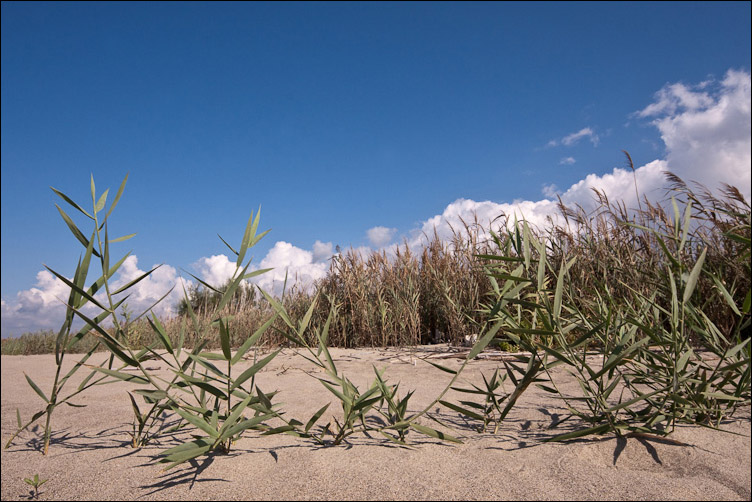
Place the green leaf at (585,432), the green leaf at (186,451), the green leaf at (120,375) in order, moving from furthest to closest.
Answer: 1. the green leaf at (585,432)
2. the green leaf at (120,375)
3. the green leaf at (186,451)

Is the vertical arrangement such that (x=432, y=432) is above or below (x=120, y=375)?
below

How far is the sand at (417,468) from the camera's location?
1142 mm

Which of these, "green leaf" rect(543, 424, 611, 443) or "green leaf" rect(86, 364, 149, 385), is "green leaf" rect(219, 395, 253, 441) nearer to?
"green leaf" rect(86, 364, 149, 385)

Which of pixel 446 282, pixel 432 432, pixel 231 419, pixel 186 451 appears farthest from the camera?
pixel 446 282

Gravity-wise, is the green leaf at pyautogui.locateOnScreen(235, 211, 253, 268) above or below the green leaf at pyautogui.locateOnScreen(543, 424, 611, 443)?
above

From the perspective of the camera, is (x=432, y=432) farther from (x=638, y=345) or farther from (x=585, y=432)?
(x=638, y=345)

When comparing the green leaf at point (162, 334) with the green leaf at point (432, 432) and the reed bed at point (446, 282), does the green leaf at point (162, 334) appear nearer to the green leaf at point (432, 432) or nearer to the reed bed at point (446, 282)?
the green leaf at point (432, 432)

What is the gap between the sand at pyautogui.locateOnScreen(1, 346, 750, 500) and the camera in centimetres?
114

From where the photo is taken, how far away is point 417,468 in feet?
4.17

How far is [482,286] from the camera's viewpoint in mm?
5594

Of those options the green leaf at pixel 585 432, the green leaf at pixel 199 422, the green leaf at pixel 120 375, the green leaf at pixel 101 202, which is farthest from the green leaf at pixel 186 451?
the green leaf at pixel 585 432

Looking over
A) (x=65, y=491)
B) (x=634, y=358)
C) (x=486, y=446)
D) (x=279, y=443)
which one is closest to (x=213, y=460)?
(x=279, y=443)

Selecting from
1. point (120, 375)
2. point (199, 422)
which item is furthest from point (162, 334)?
point (199, 422)

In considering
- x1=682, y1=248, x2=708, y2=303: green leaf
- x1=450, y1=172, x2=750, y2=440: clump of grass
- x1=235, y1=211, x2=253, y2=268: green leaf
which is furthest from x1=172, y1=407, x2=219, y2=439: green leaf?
x1=682, y1=248, x2=708, y2=303: green leaf
